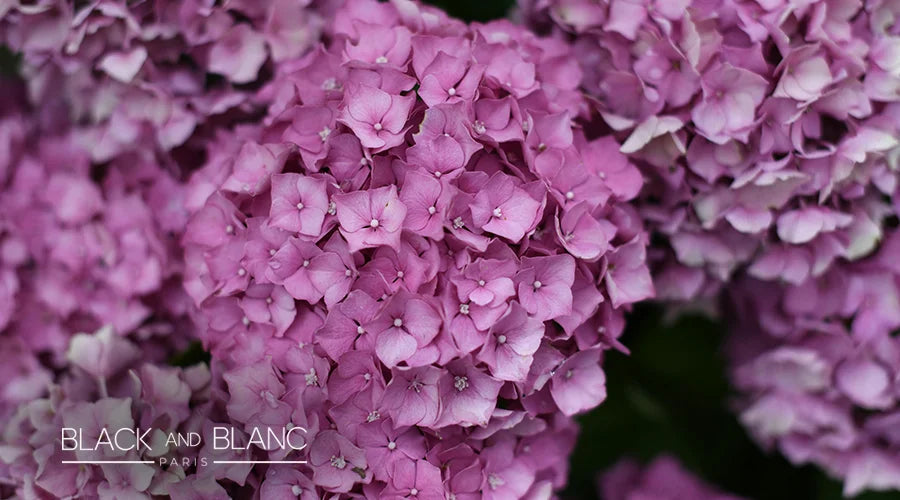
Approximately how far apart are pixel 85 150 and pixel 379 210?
53cm

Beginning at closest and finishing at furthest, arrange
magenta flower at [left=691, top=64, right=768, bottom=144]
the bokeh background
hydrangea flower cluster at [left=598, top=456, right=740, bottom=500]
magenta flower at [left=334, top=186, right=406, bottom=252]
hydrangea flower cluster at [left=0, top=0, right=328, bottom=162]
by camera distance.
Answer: magenta flower at [left=334, top=186, right=406, bottom=252], magenta flower at [left=691, top=64, right=768, bottom=144], hydrangea flower cluster at [left=0, top=0, right=328, bottom=162], hydrangea flower cluster at [left=598, top=456, right=740, bottom=500], the bokeh background

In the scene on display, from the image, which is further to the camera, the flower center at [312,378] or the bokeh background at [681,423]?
the bokeh background at [681,423]

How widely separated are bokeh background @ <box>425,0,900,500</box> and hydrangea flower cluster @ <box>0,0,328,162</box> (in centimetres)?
71

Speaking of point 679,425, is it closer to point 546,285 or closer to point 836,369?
point 836,369

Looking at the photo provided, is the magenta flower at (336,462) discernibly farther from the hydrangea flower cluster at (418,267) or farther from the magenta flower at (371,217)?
the magenta flower at (371,217)

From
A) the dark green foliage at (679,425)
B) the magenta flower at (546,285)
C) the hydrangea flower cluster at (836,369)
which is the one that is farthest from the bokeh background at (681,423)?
the magenta flower at (546,285)

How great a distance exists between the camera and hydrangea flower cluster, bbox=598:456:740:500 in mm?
1266

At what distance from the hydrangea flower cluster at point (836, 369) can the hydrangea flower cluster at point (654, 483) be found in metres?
0.13

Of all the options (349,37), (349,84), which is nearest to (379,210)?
(349,84)

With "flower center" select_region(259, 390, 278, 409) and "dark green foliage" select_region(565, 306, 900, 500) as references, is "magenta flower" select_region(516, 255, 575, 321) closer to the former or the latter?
"flower center" select_region(259, 390, 278, 409)

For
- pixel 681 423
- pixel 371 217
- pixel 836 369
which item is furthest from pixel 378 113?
pixel 681 423

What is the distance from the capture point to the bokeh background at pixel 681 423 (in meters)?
1.44

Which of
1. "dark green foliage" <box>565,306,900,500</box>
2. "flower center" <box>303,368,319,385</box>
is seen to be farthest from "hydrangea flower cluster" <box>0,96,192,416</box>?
"dark green foliage" <box>565,306,900,500</box>

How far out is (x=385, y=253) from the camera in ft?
2.78
